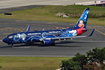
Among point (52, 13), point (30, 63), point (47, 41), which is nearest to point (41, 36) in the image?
point (47, 41)

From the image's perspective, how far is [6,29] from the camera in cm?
7869

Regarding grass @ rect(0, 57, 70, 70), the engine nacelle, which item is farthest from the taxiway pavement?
grass @ rect(0, 57, 70, 70)

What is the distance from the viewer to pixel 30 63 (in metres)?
40.5

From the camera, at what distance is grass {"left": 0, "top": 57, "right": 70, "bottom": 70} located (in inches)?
1500

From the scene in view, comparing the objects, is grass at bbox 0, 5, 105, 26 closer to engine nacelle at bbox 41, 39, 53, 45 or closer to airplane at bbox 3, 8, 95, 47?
airplane at bbox 3, 8, 95, 47

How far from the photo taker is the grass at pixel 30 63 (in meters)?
38.1

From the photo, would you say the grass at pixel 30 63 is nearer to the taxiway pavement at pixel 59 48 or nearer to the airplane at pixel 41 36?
the taxiway pavement at pixel 59 48

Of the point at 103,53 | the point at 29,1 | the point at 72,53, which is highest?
the point at 29,1

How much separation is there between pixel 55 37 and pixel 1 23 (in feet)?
127

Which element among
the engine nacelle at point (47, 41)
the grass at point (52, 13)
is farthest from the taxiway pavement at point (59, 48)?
the grass at point (52, 13)

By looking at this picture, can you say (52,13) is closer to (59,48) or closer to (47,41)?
(47,41)

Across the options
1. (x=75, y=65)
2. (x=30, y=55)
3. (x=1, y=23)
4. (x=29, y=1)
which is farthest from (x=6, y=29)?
(x=29, y=1)

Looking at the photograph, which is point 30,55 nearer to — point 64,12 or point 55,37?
point 55,37

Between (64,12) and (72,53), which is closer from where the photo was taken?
(72,53)
